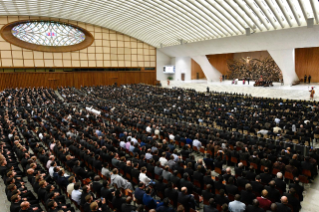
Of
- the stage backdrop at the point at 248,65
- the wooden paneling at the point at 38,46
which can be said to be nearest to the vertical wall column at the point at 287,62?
the stage backdrop at the point at 248,65

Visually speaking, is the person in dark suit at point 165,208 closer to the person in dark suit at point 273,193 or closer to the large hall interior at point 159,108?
the large hall interior at point 159,108

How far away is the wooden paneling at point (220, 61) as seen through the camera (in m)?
35.7

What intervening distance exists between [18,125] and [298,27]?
23.3m

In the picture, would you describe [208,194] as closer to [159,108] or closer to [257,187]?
[257,187]

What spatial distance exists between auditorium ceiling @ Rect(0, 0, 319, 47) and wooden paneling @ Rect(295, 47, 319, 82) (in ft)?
30.5

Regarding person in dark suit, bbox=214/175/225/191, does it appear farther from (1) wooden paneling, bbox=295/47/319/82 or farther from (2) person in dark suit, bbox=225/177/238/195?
(1) wooden paneling, bbox=295/47/319/82

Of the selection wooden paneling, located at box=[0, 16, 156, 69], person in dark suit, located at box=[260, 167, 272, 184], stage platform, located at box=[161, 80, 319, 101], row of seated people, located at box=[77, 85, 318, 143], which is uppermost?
wooden paneling, located at box=[0, 16, 156, 69]

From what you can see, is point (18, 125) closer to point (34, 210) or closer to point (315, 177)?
point (34, 210)

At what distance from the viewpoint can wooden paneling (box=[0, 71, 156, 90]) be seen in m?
31.7

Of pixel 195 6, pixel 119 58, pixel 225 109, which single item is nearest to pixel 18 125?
pixel 225 109

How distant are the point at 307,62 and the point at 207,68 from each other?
1358cm

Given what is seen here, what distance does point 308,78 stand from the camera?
86.1 ft

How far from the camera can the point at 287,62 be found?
23.9 meters

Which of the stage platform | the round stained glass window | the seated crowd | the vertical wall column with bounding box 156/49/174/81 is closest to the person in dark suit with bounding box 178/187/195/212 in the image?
the seated crowd
